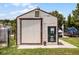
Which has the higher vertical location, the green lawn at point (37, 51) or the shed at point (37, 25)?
the shed at point (37, 25)

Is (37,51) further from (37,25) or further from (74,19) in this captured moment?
(74,19)

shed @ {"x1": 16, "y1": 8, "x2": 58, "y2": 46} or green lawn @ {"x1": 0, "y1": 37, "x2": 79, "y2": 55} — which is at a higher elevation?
shed @ {"x1": 16, "y1": 8, "x2": 58, "y2": 46}

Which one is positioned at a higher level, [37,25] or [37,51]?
[37,25]

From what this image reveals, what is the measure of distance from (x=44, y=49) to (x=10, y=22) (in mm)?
551

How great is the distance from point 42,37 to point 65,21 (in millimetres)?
367

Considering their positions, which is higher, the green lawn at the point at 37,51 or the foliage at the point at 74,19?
the foliage at the point at 74,19

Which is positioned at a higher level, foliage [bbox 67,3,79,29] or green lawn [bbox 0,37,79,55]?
foliage [bbox 67,3,79,29]

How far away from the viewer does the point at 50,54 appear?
44.8m

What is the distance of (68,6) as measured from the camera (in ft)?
147

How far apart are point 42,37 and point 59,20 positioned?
1.02ft

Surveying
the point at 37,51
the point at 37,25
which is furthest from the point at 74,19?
the point at 37,51

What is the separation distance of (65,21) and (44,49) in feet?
1.46

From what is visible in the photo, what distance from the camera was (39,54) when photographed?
44812 millimetres

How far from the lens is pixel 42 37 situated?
44969 millimetres
